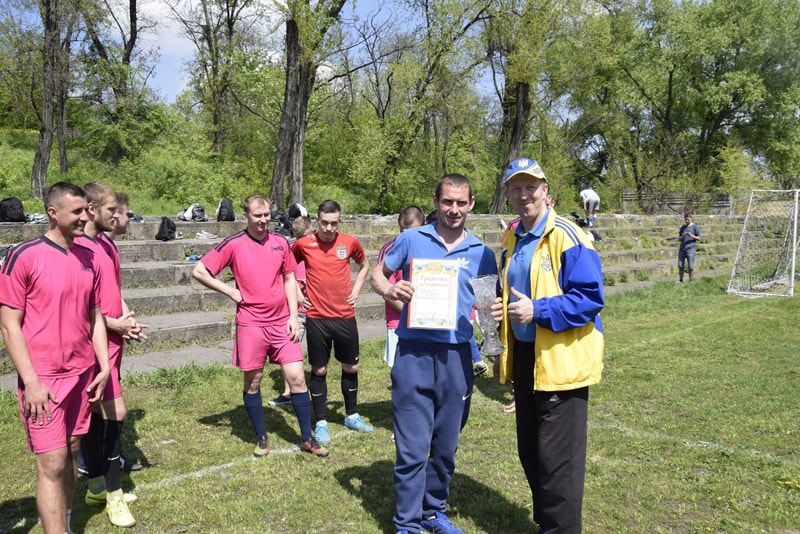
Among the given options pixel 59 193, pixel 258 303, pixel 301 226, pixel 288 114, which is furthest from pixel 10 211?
pixel 59 193

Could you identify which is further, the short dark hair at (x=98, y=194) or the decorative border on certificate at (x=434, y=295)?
the short dark hair at (x=98, y=194)

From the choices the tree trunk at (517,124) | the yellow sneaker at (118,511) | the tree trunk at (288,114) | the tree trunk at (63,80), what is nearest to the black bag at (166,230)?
the tree trunk at (288,114)

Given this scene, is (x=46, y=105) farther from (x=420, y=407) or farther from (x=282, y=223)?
(x=420, y=407)

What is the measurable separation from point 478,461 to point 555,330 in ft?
7.94

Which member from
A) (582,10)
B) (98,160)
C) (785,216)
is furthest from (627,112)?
(98,160)

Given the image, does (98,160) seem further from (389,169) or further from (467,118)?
(467,118)

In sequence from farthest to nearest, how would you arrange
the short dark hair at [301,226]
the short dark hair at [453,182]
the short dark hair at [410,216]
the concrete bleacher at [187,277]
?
1. the concrete bleacher at [187,277]
2. the short dark hair at [301,226]
3. the short dark hair at [410,216]
4. the short dark hair at [453,182]

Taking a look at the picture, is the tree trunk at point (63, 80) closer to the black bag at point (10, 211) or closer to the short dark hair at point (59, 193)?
the black bag at point (10, 211)

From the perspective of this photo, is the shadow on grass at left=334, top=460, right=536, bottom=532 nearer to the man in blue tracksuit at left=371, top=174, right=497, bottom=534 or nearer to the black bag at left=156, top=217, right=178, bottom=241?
the man in blue tracksuit at left=371, top=174, right=497, bottom=534

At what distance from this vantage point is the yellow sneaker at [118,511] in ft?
13.6

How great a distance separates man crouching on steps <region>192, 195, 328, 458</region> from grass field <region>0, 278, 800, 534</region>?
0.54 metres

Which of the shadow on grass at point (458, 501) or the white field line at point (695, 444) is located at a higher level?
the white field line at point (695, 444)

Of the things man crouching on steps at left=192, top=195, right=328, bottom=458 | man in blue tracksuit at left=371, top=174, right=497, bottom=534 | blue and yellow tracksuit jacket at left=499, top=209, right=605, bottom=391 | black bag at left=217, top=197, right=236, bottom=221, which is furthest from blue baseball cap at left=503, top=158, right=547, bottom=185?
black bag at left=217, top=197, right=236, bottom=221

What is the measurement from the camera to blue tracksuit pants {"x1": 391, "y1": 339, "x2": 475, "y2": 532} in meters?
3.74
